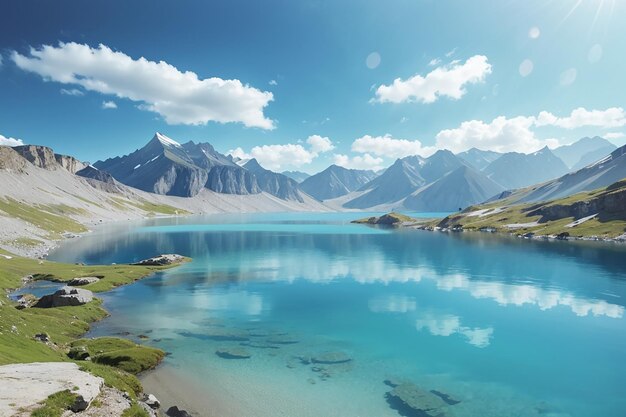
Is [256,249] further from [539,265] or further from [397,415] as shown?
[397,415]

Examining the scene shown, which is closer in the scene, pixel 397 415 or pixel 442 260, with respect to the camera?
pixel 397 415

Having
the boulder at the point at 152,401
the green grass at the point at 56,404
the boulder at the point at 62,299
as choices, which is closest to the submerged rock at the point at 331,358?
the boulder at the point at 152,401

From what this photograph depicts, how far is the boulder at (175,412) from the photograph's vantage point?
27891mm

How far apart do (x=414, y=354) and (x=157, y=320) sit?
118 ft

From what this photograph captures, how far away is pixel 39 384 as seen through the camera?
74.6 feet

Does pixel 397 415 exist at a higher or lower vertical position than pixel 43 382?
lower

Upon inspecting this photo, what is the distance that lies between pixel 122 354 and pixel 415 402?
92.0 feet

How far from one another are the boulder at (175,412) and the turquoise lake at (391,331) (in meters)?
4.53

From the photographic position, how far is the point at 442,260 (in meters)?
120

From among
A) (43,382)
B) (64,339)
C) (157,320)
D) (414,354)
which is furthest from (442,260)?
(43,382)

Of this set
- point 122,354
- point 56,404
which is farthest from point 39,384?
point 122,354

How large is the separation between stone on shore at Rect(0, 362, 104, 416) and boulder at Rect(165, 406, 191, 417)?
524cm

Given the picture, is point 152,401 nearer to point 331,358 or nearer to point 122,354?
point 122,354

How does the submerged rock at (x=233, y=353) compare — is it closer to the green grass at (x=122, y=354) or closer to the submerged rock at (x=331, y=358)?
the green grass at (x=122, y=354)
